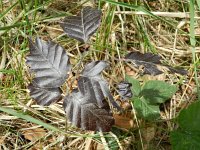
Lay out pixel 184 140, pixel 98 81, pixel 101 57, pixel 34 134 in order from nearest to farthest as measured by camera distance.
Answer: pixel 98 81
pixel 184 140
pixel 34 134
pixel 101 57

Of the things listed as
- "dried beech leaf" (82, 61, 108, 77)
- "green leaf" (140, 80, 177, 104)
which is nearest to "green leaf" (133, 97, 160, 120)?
"green leaf" (140, 80, 177, 104)

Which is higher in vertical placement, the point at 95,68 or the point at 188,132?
the point at 95,68

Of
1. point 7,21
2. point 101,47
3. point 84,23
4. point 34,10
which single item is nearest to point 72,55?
point 101,47

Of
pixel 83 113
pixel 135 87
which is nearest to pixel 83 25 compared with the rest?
pixel 83 113

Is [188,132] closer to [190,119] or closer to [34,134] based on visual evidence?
[190,119]

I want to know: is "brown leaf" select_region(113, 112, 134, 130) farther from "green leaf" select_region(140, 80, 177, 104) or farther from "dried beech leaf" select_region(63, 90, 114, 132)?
"dried beech leaf" select_region(63, 90, 114, 132)

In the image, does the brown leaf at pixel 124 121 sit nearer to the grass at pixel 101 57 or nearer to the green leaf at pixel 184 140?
the grass at pixel 101 57
